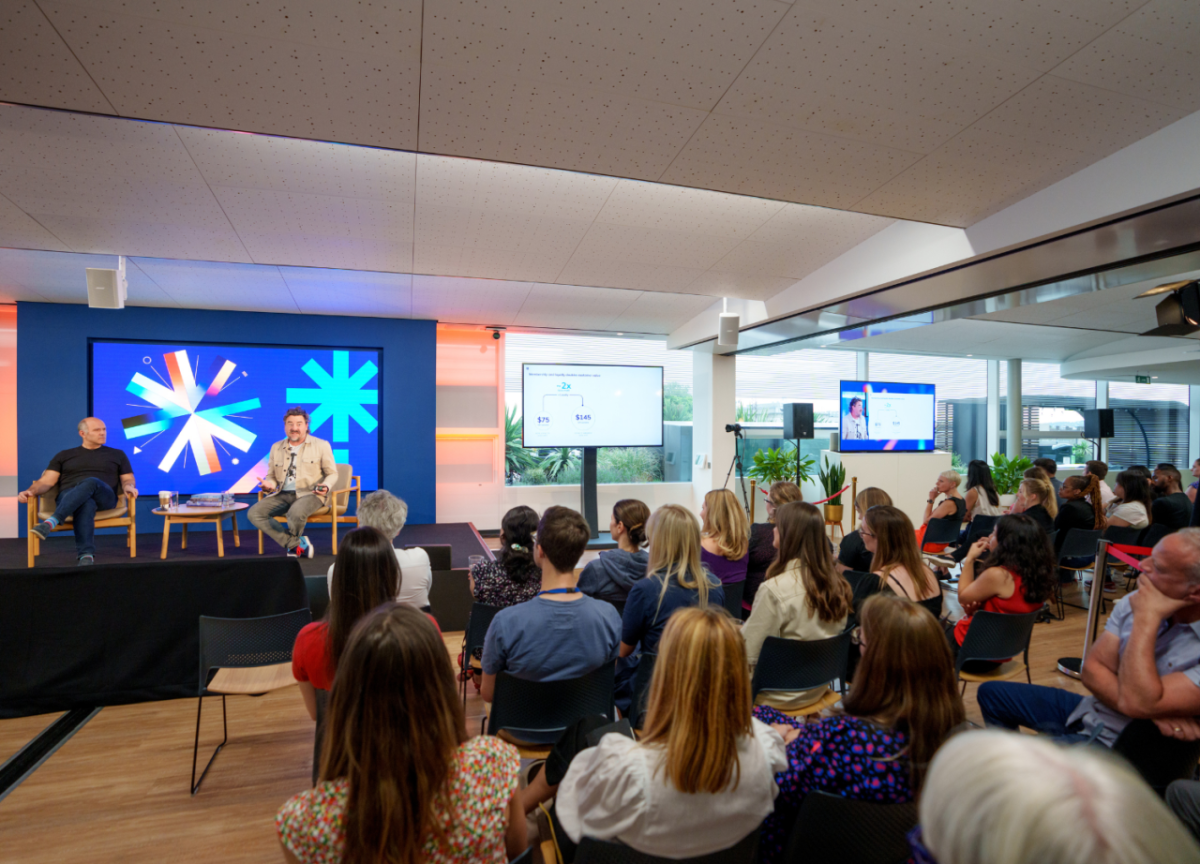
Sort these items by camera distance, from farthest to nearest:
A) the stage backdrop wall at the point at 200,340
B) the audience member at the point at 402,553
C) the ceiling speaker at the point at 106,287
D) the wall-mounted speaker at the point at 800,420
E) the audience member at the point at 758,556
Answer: the wall-mounted speaker at the point at 800,420 < the stage backdrop wall at the point at 200,340 < the ceiling speaker at the point at 106,287 < the audience member at the point at 758,556 < the audience member at the point at 402,553

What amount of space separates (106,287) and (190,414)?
2.53 metres

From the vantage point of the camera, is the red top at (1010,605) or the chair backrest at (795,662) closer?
the chair backrest at (795,662)

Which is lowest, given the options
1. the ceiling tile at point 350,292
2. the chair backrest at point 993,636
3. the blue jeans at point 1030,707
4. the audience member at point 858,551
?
the blue jeans at point 1030,707

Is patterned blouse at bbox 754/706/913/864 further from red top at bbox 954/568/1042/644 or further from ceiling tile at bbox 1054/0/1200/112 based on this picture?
ceiling tile at bbox 1054/0/1200/112

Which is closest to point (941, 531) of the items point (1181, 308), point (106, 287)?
point (1181, 308)

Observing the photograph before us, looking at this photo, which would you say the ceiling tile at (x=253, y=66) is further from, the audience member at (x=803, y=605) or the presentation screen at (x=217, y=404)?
the presentation screen at (x=217, y=404)

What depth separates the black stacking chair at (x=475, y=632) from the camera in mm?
2576

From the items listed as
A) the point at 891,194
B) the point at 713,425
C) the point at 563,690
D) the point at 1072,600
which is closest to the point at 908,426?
the point at 713,425

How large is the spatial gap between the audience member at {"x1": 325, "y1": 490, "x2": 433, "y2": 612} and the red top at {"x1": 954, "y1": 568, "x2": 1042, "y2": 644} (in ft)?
8.20

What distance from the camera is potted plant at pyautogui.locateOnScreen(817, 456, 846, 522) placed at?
7.70 m

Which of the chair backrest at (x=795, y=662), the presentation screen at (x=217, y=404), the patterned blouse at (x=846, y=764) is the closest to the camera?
the patterned blouse at (x=846, y=764)

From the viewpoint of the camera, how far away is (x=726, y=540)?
318cm

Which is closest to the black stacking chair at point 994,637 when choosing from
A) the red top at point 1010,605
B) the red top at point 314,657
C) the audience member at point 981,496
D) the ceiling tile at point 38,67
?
the red top at point 1010,605

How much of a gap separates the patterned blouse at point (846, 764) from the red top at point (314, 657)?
115 cm
